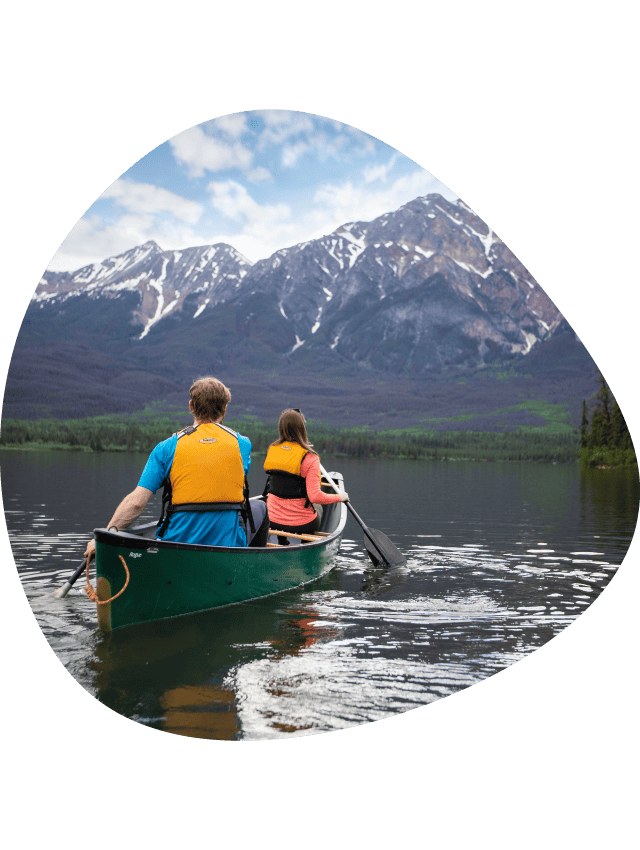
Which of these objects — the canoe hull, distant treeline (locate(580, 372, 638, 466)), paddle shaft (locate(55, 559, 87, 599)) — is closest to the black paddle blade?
the canoe hull

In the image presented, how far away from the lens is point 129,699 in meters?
5.24

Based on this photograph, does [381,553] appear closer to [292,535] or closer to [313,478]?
[292,535]

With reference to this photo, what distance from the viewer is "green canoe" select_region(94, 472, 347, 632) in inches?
249

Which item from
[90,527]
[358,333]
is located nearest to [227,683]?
[90,527]

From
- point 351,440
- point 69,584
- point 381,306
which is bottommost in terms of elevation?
point 69,584

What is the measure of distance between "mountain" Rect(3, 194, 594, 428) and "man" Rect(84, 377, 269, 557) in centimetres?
→ 6088

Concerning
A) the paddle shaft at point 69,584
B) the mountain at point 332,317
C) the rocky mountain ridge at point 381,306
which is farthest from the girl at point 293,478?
the rocky mountain ridge at point 381,306

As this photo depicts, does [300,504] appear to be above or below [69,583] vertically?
above

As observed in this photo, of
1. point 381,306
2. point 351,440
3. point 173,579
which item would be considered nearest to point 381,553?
point 173,579

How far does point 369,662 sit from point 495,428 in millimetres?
93068

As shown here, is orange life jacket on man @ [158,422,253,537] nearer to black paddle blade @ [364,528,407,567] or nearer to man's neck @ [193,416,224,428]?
man's neck @ [193,416,224,428]

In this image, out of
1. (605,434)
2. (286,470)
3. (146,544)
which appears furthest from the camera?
(605,434)

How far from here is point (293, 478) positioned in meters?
9.71

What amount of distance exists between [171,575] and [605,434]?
8.51m
